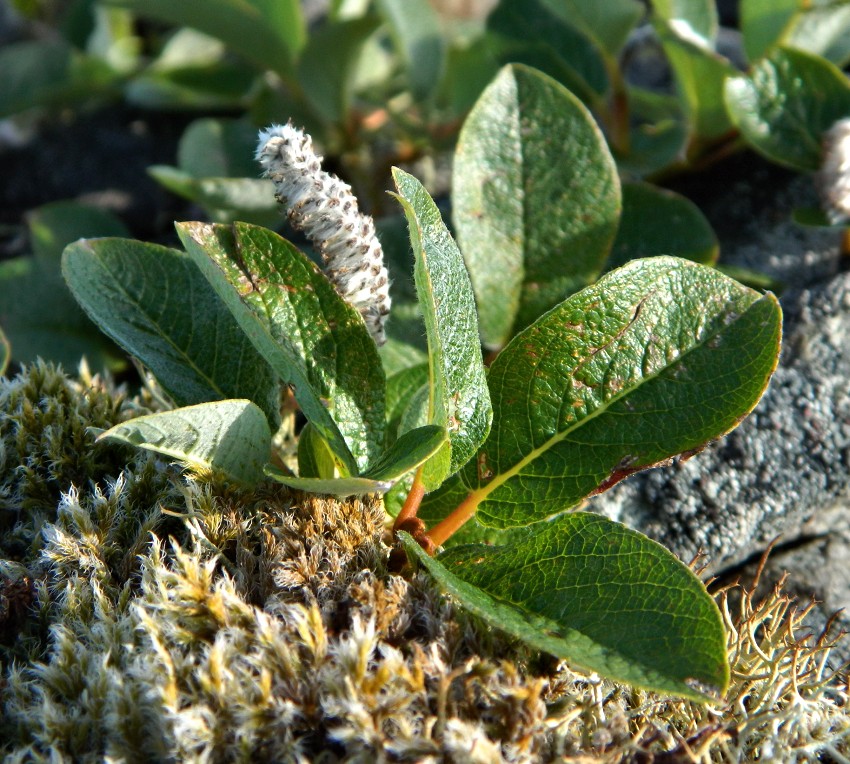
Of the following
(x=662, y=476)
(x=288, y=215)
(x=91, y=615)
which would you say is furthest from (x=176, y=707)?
(x=662, y=476)

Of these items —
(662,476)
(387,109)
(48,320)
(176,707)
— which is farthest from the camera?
(387,109)

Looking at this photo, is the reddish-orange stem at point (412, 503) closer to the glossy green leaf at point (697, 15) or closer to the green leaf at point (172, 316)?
the green leaf at point (172, 316)

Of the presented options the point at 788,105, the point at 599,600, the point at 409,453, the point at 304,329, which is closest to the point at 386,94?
the point at 788,105

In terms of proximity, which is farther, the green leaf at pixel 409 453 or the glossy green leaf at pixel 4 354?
the glossy green leaf at pixel 4 354

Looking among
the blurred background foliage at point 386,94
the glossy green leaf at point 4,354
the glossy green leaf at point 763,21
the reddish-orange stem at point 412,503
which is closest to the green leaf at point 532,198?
the blurred background foliage at point 386,94

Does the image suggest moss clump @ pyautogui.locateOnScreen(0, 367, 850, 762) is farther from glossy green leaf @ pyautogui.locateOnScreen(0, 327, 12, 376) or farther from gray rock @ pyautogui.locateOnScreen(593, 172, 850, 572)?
glossy green leaf @ pyautogui.locateOnScreen(0, 327, 12, 376)

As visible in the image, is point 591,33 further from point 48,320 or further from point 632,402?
→ point 48,320
